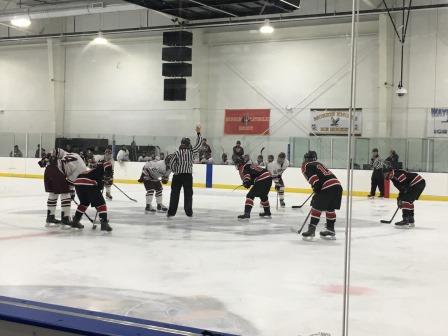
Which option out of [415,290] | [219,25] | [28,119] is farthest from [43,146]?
[415,290]

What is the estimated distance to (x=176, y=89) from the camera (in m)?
4.58

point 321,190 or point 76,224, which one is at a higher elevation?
point 321,190

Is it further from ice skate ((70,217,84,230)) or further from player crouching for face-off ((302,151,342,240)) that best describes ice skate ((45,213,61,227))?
player crouching for face-off ((302,151,342,240))

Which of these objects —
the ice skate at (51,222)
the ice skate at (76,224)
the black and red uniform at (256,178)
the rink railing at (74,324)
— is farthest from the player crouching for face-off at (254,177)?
the rink railing at (74,324)

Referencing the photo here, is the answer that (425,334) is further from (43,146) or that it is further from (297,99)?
(297,99)

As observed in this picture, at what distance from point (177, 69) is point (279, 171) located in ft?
12.7

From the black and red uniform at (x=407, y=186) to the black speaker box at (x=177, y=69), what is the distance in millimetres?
3001

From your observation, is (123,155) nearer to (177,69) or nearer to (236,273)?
(177,69)

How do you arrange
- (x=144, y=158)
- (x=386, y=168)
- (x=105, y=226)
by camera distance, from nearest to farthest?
(x=105, y=226), (x=386, y=168), (x=144, y=158)

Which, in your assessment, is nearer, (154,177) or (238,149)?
(238,149)

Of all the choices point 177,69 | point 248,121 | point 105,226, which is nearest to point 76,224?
point 105,226

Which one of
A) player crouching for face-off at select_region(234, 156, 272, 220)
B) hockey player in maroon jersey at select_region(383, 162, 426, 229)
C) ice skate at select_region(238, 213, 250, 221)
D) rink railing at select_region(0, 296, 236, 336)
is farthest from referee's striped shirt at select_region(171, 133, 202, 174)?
rink railing at select_region(0, 296, 236, 336)

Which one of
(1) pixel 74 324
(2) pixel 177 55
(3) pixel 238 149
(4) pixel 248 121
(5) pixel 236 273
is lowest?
(5) pixel 236 273

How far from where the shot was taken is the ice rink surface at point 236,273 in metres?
2.67
